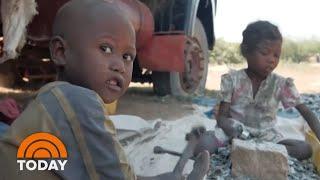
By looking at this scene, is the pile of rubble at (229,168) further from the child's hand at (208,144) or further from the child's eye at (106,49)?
the child's eye at (106,49)

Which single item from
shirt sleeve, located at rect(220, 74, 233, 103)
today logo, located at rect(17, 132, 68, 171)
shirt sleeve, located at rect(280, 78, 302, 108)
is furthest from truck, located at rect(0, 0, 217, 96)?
today logo, located at rect(17, 132, 68, 171)

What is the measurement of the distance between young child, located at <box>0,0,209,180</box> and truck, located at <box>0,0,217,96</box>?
192 cm

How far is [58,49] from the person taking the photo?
123 cm

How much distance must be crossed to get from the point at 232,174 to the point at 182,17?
9.11 ft

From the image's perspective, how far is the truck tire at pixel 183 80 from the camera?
5730 millimetres

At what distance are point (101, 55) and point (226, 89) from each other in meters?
2.04

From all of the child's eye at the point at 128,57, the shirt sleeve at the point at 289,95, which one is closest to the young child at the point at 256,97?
the shirt sleeve at the point at 289,95

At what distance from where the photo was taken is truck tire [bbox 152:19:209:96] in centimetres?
573

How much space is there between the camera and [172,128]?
13.0 ft

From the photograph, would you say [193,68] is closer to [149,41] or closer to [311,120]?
[149,41]

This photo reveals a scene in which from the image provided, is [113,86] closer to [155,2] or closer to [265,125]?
[265,125]

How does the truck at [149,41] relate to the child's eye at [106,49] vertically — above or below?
below

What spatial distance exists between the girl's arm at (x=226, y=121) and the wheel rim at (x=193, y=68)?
244 cm

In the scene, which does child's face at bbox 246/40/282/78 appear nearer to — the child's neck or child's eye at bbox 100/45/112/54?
the child's neck
